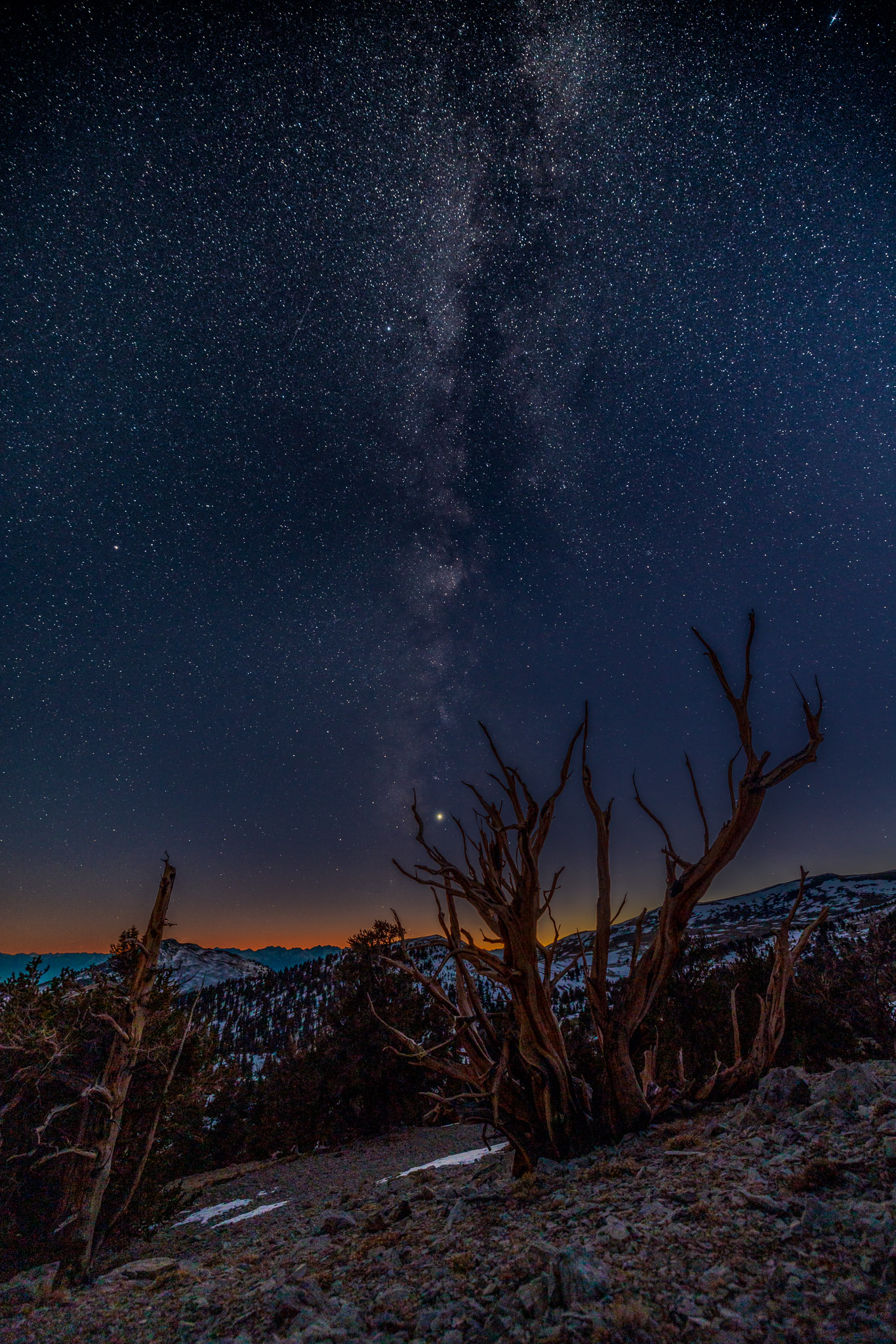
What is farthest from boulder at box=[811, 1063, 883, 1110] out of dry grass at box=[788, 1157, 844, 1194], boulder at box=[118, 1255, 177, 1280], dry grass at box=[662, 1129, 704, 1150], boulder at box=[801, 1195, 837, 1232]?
boulder at box=[118, 1255, 177, 1280]

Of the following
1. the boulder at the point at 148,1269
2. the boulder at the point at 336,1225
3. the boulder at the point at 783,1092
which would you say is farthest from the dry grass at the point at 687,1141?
the boulder at the point at 148,1269

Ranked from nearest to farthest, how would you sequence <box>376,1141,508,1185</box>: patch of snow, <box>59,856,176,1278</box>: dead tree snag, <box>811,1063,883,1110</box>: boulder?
<box>811,1063,883,1110</box>: boulder
<box>59,856,176,1278</box>: dead tree snag
<box>376,1141,508,1185</box>: patch of snow

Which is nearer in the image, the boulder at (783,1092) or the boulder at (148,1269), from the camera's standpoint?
the boulder at (783,1092)

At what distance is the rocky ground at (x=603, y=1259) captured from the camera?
185 centimetres

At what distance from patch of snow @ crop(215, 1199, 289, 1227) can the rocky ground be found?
3.06 m

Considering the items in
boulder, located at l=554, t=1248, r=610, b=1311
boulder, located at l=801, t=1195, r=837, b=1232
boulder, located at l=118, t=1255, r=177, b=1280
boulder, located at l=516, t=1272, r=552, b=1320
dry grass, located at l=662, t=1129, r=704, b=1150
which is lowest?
boulder, located at l=118, t=1255, r=177, b=1280

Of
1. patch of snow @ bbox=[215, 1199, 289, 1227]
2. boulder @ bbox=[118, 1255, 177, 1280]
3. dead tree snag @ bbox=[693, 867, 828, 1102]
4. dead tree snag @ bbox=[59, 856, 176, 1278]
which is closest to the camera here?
boulder @ bbox=[118, 1255, 177, 1280]

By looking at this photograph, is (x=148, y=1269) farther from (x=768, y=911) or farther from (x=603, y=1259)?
(x=768, y=911)

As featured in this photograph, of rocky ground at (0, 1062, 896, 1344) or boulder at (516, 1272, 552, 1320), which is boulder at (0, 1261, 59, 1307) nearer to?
rocky ground at (0, 1062, 896, 1344)

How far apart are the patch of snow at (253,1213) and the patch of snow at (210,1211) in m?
0.51

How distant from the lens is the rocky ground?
1846 millimetres

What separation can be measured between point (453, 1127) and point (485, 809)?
14492mm

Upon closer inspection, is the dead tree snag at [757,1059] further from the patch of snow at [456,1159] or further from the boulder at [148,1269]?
the boulder at [148,1269]

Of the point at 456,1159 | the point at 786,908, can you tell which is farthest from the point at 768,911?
the point at 456,1159
